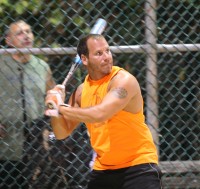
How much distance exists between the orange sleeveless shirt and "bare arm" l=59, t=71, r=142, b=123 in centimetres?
8

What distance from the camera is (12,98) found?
484 cm

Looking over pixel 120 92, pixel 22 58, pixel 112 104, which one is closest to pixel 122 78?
pixel 120 92

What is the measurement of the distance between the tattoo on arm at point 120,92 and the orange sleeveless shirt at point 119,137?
12 cm

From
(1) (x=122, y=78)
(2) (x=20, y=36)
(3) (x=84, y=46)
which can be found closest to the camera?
(1) (x=122, y=78)

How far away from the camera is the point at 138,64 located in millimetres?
5066

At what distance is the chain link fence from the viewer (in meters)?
4.88

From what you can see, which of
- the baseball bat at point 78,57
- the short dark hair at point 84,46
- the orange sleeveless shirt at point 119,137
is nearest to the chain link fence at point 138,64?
the baseball bat at point 78,57

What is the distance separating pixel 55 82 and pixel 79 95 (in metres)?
0.46

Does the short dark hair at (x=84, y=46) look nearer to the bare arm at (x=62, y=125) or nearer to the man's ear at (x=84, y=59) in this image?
the man's ear at (x=84, y=59)

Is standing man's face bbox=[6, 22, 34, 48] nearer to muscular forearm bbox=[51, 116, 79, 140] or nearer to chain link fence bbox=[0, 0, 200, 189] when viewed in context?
chain link fence bbox=[0, 0, 200, 189]

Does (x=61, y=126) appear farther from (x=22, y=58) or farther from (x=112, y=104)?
(x=22, y=58)

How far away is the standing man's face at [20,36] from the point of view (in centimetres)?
482

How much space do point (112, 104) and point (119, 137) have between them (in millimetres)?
288

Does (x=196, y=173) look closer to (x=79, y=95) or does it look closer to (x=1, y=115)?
(x=79, y=95)
